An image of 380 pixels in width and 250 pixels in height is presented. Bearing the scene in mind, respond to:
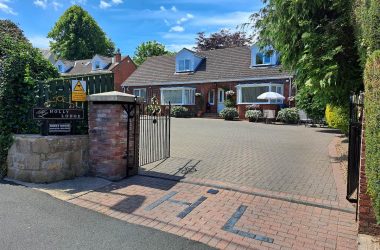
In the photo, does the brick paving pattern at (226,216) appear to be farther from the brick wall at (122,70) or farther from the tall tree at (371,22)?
the brick wall at (122,70)

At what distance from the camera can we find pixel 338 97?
763 cm

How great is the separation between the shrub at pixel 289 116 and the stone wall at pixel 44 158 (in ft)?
53.1

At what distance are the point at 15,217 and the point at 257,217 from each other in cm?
338

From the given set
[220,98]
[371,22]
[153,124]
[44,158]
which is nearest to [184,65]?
[220,98]

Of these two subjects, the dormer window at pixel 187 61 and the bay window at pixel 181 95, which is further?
the dormer window at pixel 187 61

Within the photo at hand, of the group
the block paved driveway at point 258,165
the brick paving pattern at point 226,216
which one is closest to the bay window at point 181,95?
the block paved driveway at point 258,165

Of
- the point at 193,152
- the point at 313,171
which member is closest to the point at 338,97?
the point at 313,171

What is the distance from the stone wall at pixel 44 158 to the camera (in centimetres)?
629

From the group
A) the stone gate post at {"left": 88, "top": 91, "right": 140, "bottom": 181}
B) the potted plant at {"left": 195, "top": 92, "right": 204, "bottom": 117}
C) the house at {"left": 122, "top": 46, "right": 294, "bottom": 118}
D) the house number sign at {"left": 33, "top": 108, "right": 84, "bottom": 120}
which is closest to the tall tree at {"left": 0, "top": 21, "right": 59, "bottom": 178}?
the house number sign at {"left": 33, "top": 108, "right": 84, "bottom": 120}

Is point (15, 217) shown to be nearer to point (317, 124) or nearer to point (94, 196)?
point (94, 196)

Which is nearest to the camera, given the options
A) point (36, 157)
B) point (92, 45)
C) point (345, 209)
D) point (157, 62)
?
point (345, 209)

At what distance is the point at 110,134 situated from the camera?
21.7ft

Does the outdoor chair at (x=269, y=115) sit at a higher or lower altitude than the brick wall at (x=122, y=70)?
lower

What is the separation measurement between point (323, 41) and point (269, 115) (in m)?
15.1
